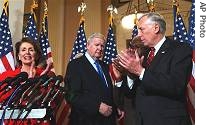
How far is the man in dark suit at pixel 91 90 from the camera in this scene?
3686 mm

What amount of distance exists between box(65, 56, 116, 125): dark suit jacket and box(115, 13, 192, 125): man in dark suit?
690 millimetres

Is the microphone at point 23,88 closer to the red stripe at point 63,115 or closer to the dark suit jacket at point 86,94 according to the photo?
the dark suit jacket at point 86,94

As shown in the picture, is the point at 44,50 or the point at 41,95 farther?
the point at 44,50

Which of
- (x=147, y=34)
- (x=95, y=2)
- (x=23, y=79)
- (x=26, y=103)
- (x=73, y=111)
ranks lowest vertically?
(x=73, y=111)

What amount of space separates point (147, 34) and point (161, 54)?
20 centimetres

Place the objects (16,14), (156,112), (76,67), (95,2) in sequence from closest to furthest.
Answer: (156,112) → (76,67) → (16,14) → (95,2)

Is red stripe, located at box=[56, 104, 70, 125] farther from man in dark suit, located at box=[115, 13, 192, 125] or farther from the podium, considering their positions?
the podium

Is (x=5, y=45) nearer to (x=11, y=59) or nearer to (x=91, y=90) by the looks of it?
(x=11, y=59)

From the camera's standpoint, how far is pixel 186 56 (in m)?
2.99

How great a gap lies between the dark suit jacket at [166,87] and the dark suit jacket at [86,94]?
2.42ft

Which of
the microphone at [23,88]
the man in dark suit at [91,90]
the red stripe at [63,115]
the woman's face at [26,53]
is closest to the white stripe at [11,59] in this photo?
the red stripe at [63,115]

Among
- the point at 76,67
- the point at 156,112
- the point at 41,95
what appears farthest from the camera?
the point at 76,67
